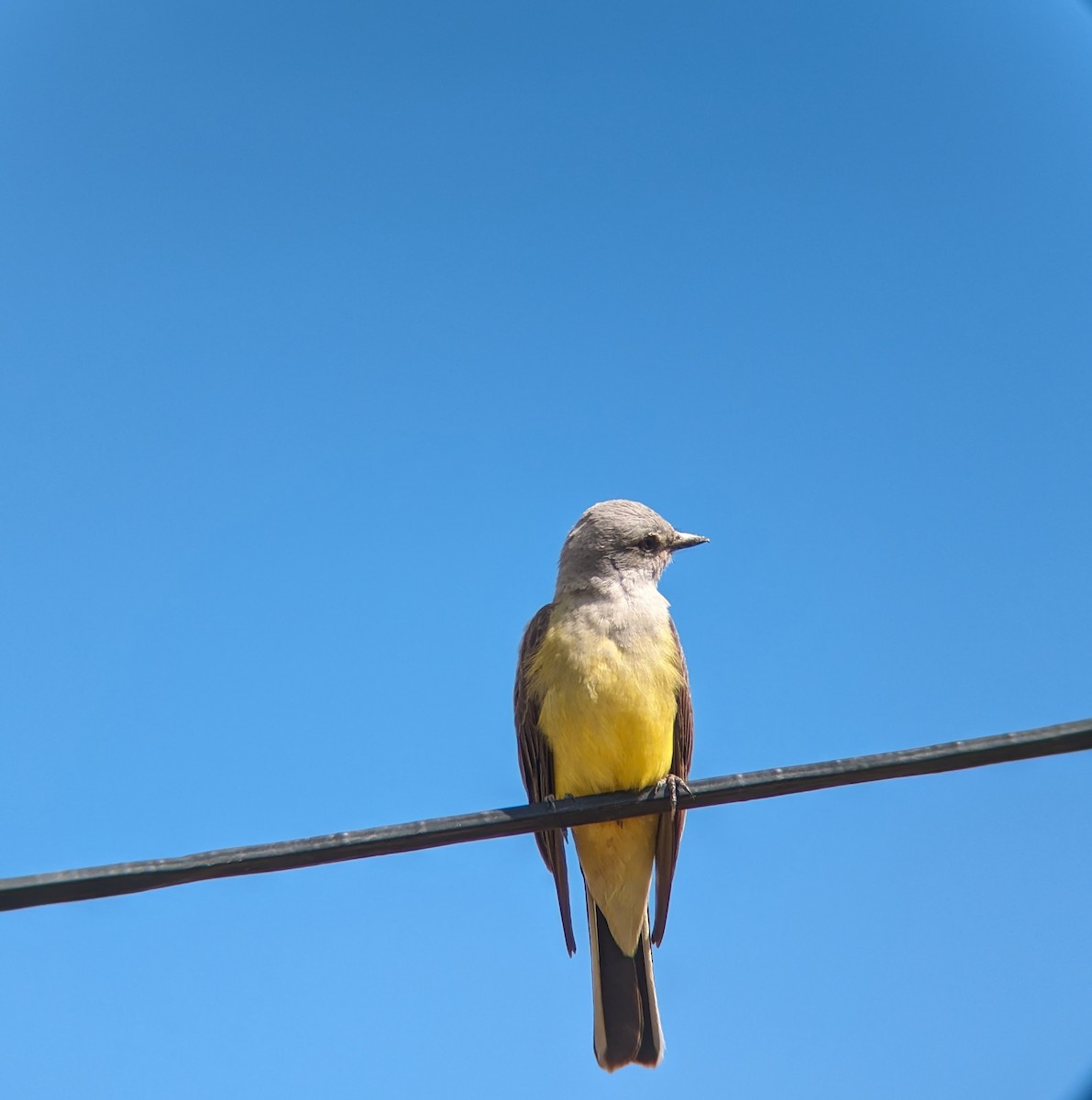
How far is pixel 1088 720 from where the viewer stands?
3607 mm

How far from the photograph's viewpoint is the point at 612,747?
6.03m

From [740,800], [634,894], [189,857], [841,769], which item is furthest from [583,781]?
[189,857]

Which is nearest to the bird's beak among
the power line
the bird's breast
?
the bird's breast

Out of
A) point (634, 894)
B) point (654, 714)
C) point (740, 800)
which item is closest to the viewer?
point (740, 800)

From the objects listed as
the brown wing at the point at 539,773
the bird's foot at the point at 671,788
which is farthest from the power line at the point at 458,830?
the brown wing at the point at 539,773

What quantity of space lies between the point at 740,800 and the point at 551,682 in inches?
86.3

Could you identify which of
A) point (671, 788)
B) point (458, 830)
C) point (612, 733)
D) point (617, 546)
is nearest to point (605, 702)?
point (612, 733)

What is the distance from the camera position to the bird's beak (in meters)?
7.75

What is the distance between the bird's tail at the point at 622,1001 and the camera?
6.34m

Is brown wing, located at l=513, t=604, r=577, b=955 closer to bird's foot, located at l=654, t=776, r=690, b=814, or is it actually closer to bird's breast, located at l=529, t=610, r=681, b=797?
bird's breast, located at l=529, t=610, r=681, b=797

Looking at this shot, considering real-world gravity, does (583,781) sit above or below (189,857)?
above

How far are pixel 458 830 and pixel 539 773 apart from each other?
2697 millimetres

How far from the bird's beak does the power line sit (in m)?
3.58

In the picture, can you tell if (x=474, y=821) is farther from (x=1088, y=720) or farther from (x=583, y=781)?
(x=583, y=781)
